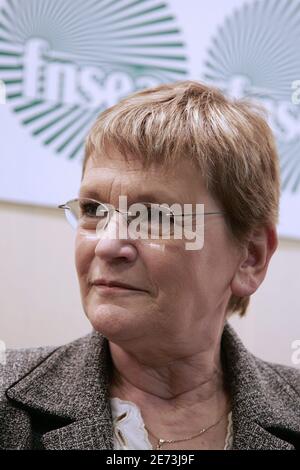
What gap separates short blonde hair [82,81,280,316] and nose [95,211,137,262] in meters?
0.11

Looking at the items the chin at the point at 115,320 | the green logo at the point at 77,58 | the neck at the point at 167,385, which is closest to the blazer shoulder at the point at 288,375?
the neck at the point at 167,385

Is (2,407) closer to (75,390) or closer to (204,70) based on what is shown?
(75,390)

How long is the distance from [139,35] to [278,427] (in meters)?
0.95

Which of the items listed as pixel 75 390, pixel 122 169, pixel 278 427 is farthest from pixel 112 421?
pixel 122 169

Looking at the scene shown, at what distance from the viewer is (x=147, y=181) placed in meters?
0.98

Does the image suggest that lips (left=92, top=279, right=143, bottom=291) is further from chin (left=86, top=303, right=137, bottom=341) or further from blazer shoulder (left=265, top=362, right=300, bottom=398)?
blazer shoulder (left=265, top=362, right=300, bottom=398)

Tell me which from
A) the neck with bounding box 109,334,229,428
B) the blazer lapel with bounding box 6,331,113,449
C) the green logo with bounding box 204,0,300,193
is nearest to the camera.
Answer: the blazer lapel with bounding box 6,331,113,449

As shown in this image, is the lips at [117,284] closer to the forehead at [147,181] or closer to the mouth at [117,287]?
the mouth at [117,287]

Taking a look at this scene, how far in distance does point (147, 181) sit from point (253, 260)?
0.30 meters

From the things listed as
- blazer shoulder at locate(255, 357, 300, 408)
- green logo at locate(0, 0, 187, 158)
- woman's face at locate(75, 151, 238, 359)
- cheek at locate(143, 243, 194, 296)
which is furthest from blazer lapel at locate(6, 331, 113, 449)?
green logo at locate(0, 0, 187, 158)

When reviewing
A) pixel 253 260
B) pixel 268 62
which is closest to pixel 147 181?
pixel 253 260

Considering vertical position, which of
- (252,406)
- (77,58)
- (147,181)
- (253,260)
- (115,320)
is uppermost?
(77,58)

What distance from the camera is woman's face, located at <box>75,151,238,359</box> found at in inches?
37.7

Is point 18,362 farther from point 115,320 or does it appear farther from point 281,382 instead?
point 281,382
